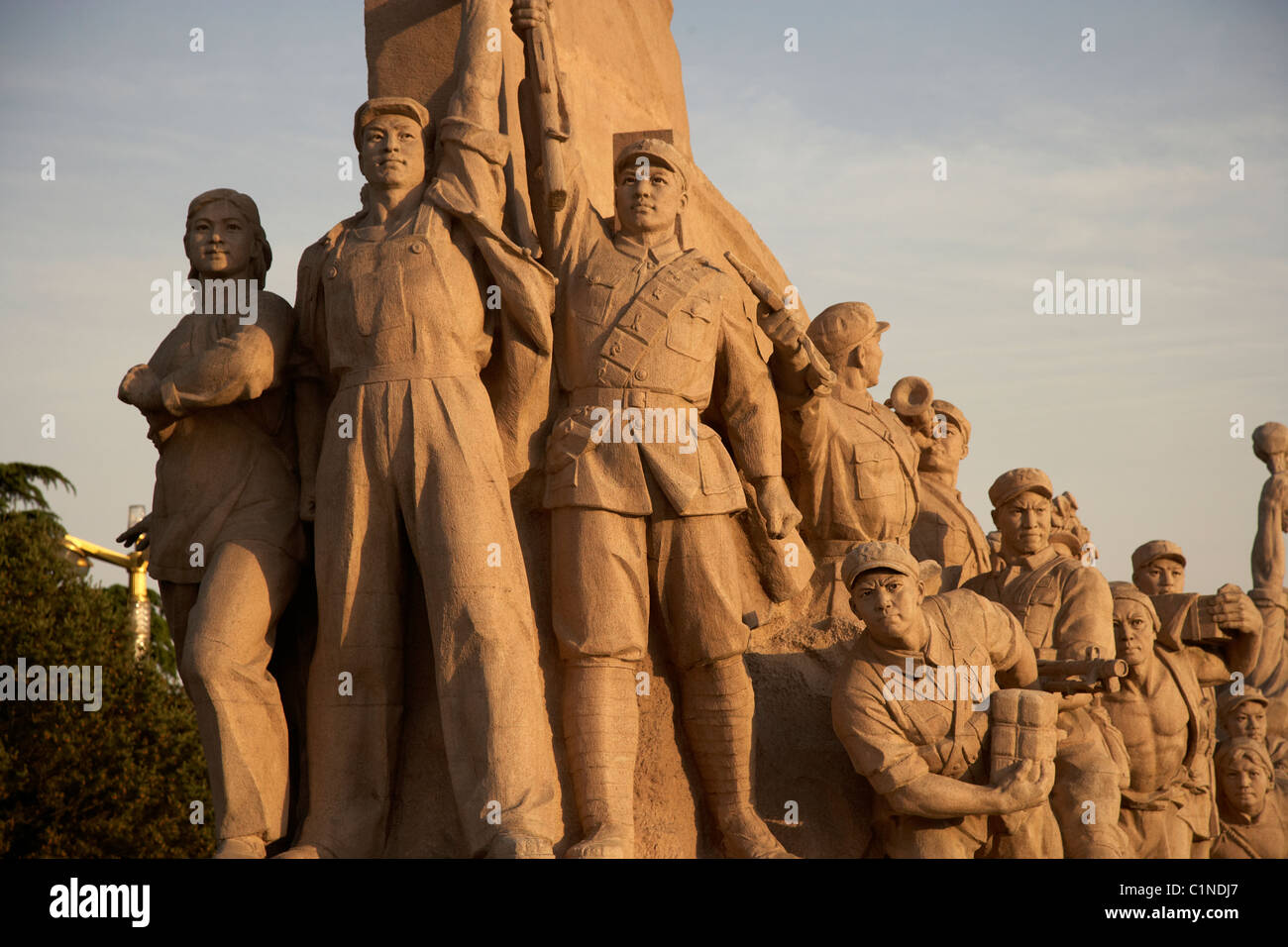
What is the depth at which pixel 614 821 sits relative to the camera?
24.5 ft

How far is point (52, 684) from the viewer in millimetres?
20094

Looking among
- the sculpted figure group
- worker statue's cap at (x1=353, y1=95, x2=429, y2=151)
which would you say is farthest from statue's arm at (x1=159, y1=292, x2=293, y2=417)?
worker statue's cap at (x1=353, y1=95, x2=429, y2=151)

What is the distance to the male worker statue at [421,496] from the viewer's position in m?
7.34

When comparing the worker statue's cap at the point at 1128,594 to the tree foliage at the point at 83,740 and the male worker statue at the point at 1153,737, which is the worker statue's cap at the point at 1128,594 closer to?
the male worker statue at the point at 1153,737

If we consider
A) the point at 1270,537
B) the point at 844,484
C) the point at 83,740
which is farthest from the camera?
the point at 83,740

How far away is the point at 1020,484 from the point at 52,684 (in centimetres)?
1343

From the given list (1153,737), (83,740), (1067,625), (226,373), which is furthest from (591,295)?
(83,740)

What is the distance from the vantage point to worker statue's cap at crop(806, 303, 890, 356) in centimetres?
975

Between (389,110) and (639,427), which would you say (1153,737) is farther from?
(389,110)

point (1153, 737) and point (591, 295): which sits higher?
point (591, 295)
